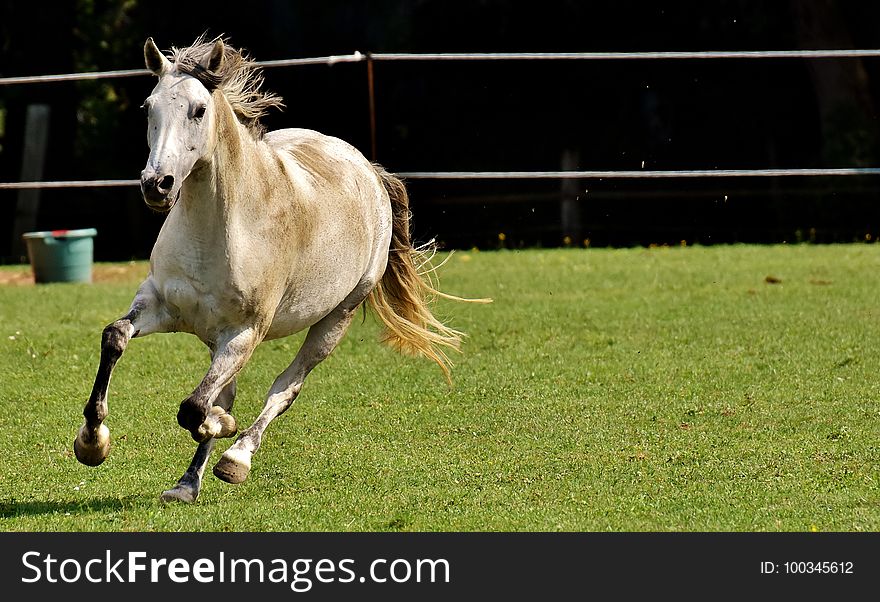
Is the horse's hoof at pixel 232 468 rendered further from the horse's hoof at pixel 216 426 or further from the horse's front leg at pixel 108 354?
the horse's front leg at pixel 108 354

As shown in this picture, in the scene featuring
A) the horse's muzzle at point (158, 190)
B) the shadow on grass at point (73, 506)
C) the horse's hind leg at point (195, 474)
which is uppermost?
the horse's muzzle at point (158, 190)

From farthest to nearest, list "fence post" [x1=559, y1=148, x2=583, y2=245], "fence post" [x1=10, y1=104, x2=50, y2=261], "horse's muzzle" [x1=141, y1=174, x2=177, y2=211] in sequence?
"fence post" [x1=559, y1=148, x2=583, y2=245], "fence post" [x1=10, y1=104, x2=50, y2=261], "horse's muzzle" [x1=141, y1=174, x2=177, y2=211]

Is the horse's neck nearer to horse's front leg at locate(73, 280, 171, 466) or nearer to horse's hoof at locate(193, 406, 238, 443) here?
horse's front leg at locate(73, 280, 171, 466)

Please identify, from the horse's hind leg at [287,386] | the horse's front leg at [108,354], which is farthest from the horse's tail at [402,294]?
the horse's front leg at [108,354]

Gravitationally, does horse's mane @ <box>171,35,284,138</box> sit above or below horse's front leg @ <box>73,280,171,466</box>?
above

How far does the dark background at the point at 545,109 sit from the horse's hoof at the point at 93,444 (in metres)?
11.0

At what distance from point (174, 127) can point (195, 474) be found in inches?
64.0

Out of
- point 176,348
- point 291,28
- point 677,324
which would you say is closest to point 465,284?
point 677,324

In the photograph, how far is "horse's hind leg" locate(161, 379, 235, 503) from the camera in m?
5.15

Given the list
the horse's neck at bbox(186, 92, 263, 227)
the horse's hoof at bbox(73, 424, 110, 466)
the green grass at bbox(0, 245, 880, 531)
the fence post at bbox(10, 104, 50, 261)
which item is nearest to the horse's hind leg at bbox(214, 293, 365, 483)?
the green grass at bbox(0, 245, 880, 531)

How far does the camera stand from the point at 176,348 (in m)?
8.51

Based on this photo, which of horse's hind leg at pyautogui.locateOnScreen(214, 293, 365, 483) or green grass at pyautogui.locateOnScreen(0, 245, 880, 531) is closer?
horse's hind leg at pyautogui.locateOnScreen(214, 293, 365, 483)

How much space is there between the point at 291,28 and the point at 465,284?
9.26 m

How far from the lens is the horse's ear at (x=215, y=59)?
450 cm
